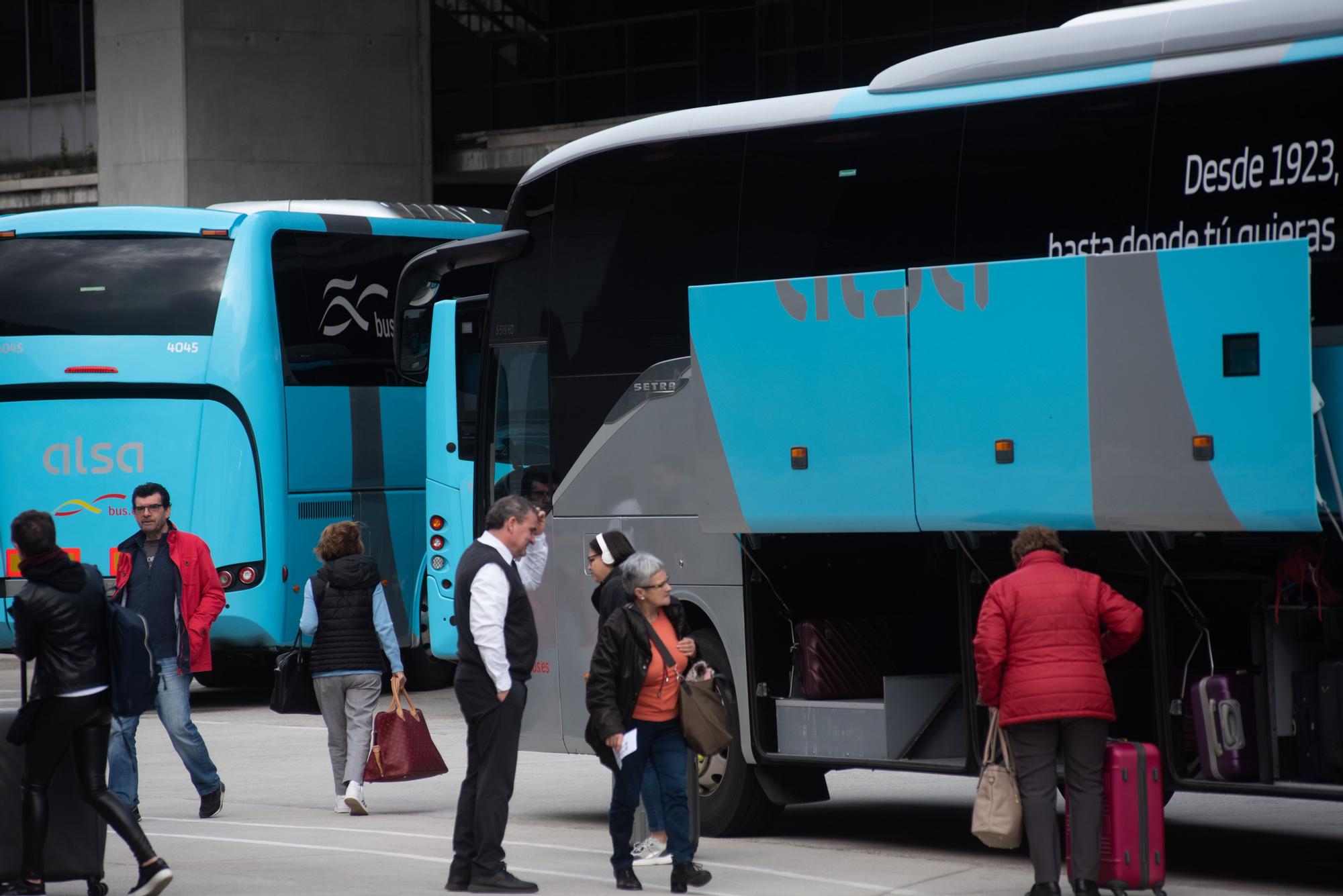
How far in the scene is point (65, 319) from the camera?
17.0 metres

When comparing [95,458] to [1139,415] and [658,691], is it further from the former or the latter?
[1139,415]

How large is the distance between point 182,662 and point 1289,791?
608 centimetres

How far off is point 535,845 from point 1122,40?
5.08 m

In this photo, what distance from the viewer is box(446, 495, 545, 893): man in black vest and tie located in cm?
871

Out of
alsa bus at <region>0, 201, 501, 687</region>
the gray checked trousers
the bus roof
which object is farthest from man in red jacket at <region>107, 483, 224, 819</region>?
alsa bus at <region>0, 201, 501, 687</region>

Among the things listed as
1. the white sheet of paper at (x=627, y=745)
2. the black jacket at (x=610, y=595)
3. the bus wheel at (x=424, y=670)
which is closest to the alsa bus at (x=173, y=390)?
the bus wheel at (x=424, y=670)

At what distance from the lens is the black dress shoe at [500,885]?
8.76 m

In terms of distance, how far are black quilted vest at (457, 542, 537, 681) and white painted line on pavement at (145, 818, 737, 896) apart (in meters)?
1.17

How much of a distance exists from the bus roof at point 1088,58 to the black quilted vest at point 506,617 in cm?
303

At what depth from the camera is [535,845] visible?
1042cm

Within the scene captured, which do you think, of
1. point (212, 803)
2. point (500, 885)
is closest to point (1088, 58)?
point (500, 885)

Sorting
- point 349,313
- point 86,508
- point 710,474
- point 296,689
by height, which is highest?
point 349,313

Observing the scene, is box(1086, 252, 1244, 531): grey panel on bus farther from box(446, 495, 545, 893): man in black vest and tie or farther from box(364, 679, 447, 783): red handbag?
box(364, 679, 447, 783): red handbag

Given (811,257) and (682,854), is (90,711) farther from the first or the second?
(811,257)
